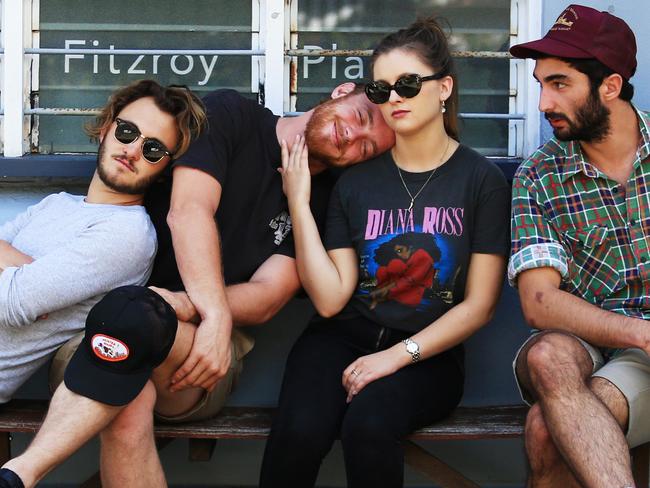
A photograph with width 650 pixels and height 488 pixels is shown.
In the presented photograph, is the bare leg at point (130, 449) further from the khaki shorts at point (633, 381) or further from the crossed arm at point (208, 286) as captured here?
the khaki shorts at point (633, 381)

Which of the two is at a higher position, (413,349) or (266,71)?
(266,71)

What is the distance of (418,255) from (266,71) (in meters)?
1.08

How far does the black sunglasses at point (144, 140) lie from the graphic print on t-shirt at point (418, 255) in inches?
29.3

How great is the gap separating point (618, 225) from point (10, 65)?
233cm

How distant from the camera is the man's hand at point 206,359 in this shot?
2795 millimetres

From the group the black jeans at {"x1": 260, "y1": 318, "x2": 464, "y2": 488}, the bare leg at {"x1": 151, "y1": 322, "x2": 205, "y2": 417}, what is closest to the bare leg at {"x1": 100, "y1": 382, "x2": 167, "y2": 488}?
the bare leg at {"x1": 151, "y1": 322, "x2": 205, "y2": 417}

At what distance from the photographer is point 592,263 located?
9.92ft

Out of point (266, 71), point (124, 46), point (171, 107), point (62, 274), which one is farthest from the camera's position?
point (124, 46)

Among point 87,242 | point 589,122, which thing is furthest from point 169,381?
point 589,122

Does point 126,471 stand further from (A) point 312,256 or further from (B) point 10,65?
(B) point 10,65

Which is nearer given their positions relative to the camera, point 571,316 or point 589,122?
point 571,316

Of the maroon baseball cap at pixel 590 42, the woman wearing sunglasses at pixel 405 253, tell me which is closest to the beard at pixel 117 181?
the woman wearing sunglasses at pixel 405 253

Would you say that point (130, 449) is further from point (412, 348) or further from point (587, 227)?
point (587, 227)

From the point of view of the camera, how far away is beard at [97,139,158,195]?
3074 millimetres
